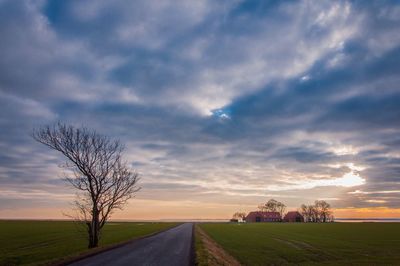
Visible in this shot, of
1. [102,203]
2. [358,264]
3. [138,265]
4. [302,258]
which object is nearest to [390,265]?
[358,264]

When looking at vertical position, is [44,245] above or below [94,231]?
below

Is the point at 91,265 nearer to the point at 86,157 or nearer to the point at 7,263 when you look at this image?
the point at 7,263

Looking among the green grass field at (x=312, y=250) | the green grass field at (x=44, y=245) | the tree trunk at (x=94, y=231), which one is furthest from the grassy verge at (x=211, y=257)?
the tree trunk at (x=94, y=231)

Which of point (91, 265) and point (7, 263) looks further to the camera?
point (7, 263)

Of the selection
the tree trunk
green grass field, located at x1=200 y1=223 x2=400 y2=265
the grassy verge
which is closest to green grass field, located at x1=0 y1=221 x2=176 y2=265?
the tree trunk

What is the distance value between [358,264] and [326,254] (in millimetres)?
8574

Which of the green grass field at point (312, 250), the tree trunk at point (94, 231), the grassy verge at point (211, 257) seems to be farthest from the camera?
the tree trunk at point (94, 231)

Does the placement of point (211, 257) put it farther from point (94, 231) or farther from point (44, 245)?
point (44, 245)

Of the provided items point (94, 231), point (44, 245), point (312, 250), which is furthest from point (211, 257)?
point (44, 245)

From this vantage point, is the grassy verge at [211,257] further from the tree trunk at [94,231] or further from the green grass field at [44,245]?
the tree trunk at [94,231]

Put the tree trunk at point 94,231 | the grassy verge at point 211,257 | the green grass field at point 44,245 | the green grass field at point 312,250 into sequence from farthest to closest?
the tree trunk at point 94,231 < the green grass field at point 44,245 < the green grass field at point 312,250 < the grassy verge at point 211,257

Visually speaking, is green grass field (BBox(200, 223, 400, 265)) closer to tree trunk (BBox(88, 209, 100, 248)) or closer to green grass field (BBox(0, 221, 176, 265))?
tree trunk (BBox(88, 209, 100, 248))

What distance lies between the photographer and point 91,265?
20328mm

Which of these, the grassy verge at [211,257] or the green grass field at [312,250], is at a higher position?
the grassy verge at [211,257]
